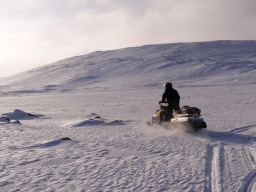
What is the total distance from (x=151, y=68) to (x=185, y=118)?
54.7m

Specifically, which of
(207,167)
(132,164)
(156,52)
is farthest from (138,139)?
(156,52)

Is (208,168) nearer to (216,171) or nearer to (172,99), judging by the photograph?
(216,171)

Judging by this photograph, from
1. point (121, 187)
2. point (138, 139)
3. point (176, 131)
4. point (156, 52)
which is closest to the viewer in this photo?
point (121, 187)

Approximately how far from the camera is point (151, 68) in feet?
207

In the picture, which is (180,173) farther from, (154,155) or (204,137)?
(204,137)

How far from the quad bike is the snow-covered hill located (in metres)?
35.4

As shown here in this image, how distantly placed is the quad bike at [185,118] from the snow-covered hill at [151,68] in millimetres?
35364

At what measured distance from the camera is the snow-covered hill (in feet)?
170

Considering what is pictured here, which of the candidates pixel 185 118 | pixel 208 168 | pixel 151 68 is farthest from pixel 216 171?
pixel 151 68

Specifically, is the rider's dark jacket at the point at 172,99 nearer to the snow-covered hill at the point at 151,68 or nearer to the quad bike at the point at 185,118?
the quad bike at the point at 185,118

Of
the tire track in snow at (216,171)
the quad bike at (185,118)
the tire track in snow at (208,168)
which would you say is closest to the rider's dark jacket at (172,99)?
the quad bike at (185,118)

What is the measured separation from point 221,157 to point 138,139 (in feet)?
9.00

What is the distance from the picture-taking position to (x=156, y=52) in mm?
78688

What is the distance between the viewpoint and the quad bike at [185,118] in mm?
8828
